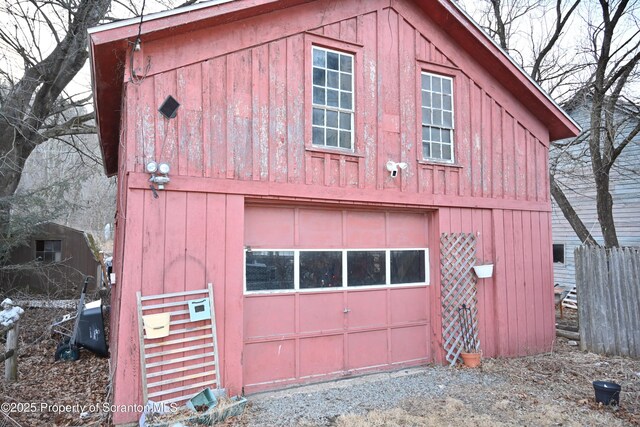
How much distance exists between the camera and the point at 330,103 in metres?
6.56

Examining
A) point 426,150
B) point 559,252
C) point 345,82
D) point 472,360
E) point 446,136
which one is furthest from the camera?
point 559,252

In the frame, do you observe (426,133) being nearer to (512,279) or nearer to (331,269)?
(331,269)

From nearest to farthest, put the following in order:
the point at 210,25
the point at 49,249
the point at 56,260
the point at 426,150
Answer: the point at 210,25
the point at 426,150
the point at 56,260
the point at 49,249

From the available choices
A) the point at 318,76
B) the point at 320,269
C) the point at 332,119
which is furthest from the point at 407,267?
the point at 318,76

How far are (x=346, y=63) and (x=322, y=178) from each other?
197 centimetres

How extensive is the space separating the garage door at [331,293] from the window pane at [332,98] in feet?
5.50

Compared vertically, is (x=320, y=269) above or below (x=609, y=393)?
above

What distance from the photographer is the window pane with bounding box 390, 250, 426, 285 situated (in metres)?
7.06

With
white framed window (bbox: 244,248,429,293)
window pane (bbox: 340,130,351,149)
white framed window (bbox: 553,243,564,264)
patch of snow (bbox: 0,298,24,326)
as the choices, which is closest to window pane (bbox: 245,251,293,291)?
white framed window (bbox: 244,248,429,293)

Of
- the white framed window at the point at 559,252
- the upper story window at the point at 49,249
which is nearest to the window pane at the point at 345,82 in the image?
the white framed window at the point at 559,252

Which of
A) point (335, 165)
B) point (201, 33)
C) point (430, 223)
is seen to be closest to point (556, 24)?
point (430, 223)

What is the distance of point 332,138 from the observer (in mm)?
6500

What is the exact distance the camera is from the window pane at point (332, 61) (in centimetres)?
661

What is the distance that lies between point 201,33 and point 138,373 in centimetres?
430
